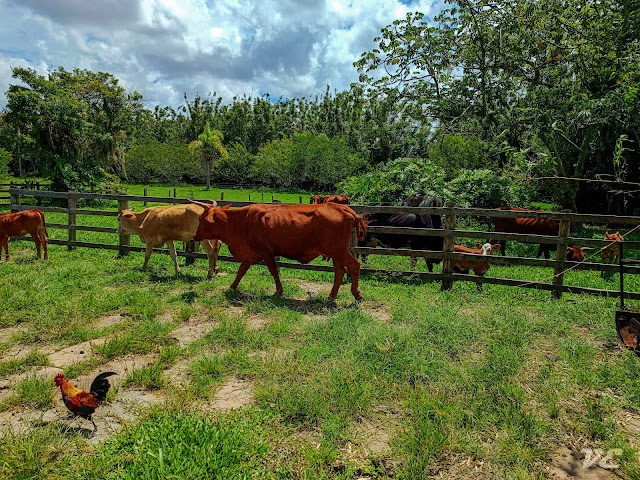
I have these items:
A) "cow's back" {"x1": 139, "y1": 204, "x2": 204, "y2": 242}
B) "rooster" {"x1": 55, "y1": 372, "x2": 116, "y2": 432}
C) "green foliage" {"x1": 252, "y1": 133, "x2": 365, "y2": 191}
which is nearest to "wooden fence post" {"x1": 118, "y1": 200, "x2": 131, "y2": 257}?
"cow's back" {"x1": 139, "y1": 204, "x2": 204, "y2": 242}

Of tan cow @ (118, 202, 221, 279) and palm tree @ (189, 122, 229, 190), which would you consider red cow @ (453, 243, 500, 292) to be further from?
palm tree @ (189, 122, 229, 190)

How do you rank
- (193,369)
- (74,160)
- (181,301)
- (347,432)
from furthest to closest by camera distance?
(74,160) < (181,301) < (193,369) < (347,432)

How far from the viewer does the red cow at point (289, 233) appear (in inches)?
242

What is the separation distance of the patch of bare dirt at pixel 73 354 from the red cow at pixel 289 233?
254cm

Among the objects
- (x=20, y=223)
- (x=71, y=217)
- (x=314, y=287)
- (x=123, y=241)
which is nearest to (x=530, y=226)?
(x=314, y=287)

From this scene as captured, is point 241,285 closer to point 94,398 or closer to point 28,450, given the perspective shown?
point 94,398

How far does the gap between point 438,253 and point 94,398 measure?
19.2 feet

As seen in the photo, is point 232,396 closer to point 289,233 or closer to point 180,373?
point 180,373

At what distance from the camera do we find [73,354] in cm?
428

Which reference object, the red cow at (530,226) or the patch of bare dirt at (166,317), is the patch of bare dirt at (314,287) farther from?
the red cow at (530,226)

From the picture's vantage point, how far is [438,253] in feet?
23.7

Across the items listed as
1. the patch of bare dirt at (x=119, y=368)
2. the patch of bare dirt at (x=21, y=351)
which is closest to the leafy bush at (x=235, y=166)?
the patch of bare dirt at (x=21, y=351)

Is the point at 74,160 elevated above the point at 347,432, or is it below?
above

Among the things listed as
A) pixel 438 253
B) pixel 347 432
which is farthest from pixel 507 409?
pixel 438 253
